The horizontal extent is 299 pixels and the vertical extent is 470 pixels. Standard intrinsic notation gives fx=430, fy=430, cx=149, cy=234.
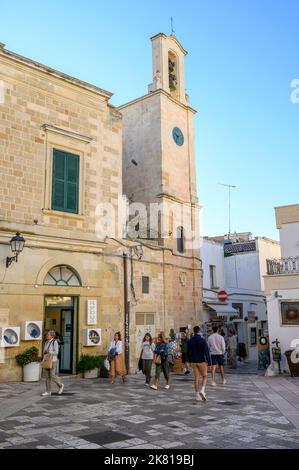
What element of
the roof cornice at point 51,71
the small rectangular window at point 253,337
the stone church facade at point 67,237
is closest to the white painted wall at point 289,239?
the stone church facade at point 67,237

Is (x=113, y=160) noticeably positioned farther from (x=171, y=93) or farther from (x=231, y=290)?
(x=231, y=290)

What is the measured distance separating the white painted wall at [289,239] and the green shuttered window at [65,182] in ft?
28.0

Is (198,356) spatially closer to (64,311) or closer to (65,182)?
(64,311)

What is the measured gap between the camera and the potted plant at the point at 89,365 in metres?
13.7

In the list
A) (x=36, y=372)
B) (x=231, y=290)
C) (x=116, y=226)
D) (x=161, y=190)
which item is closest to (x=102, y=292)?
(x=116, y=226)

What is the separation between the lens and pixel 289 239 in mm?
17562

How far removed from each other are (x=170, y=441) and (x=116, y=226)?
1072 centimetres

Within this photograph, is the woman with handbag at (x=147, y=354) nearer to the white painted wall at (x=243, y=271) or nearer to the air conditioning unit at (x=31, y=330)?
the air conditioning unit at (x=31, y=330)

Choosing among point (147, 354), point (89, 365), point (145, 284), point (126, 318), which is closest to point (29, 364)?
point (89, 365)

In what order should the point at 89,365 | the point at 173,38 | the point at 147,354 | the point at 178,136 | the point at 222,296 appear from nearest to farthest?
the point at 147,354
the point at 89,365
the point at 222,296
the point at 178,136
the point at 173,38

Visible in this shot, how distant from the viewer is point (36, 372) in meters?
12.4

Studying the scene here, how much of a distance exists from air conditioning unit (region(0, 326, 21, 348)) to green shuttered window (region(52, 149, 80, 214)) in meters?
4.05

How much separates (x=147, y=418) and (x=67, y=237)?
767 cm

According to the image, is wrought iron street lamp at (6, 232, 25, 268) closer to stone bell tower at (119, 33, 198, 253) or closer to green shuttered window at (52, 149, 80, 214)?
green shuttered window at (52, 149, 80, 214)
